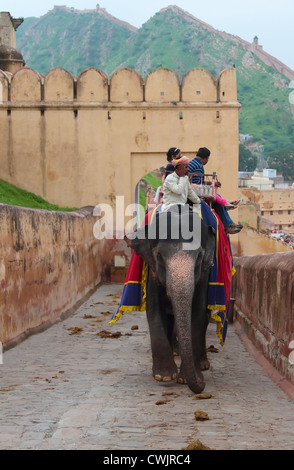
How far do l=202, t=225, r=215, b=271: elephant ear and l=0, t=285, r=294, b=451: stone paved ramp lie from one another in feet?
3.07

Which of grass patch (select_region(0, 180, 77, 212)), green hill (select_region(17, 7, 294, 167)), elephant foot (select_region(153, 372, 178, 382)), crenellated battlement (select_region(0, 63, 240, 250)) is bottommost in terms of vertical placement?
elephant foot (select_region(153, 372, 178, 382))

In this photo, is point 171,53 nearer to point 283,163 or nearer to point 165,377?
point 283,163

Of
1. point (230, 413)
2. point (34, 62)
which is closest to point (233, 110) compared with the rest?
point (230, 413)

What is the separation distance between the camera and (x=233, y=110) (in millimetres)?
16859

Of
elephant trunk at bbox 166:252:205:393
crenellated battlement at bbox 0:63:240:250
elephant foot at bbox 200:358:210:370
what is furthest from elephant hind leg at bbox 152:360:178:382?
crenellated battlement at bbox 0:63:240:250

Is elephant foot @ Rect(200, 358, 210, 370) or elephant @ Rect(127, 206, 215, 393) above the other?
elephant @ Rect(127, 206, 215, 393)

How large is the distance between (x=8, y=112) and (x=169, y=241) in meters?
11.8

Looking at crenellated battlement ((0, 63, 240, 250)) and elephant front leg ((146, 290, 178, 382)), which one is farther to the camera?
crenellated battlement ((0, 63, 240, 250))

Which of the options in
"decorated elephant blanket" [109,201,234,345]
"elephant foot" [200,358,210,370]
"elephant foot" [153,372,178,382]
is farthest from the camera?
"elephant foot" [200,358,210,370]

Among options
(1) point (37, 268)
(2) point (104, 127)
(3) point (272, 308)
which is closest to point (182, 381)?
(3) point (272, 308)

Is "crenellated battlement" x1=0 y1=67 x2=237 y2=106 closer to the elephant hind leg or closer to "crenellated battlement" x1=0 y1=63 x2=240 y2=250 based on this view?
"crenellated battlement" x1=0 y1=63 x2=240 y2=250

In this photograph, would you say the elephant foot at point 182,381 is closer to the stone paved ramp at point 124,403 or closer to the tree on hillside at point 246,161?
the stone paved ramp at point 124,403

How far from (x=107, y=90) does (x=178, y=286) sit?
11.8 m

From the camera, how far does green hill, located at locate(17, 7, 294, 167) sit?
14712 cm
